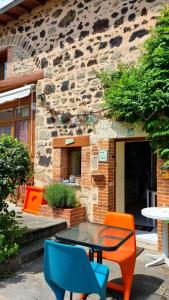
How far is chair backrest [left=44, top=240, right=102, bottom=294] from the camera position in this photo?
9.35 feet

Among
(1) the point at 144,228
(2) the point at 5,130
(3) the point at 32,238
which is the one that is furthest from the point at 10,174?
(2) the point at 5,130

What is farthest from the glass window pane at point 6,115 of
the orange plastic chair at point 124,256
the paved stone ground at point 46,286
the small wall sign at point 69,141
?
the orange plastic chair at point 124,256

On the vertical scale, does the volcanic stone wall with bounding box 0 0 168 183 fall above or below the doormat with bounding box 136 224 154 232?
above

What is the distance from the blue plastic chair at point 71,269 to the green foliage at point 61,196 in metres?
4.17

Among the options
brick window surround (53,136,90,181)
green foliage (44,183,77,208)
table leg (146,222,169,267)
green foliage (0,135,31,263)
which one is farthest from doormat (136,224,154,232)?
green foliage (0,135,31,263)

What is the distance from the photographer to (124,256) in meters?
4.00

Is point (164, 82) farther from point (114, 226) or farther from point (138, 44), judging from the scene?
point (114, 226)

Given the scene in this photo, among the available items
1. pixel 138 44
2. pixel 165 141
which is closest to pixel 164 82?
pixel 165 141

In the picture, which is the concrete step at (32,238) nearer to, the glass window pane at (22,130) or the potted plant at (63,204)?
the potted plant at (63,204)

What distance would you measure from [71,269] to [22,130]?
23.1ft

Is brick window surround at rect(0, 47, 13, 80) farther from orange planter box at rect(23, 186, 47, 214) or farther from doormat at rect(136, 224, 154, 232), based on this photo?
doormat at rect(136, 224, 154, 232)

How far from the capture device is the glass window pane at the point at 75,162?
26.6 feet

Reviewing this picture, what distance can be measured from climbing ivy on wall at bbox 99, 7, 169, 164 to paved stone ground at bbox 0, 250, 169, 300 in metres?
2.11

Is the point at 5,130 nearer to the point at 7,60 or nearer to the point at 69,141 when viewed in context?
the point at 7,60
